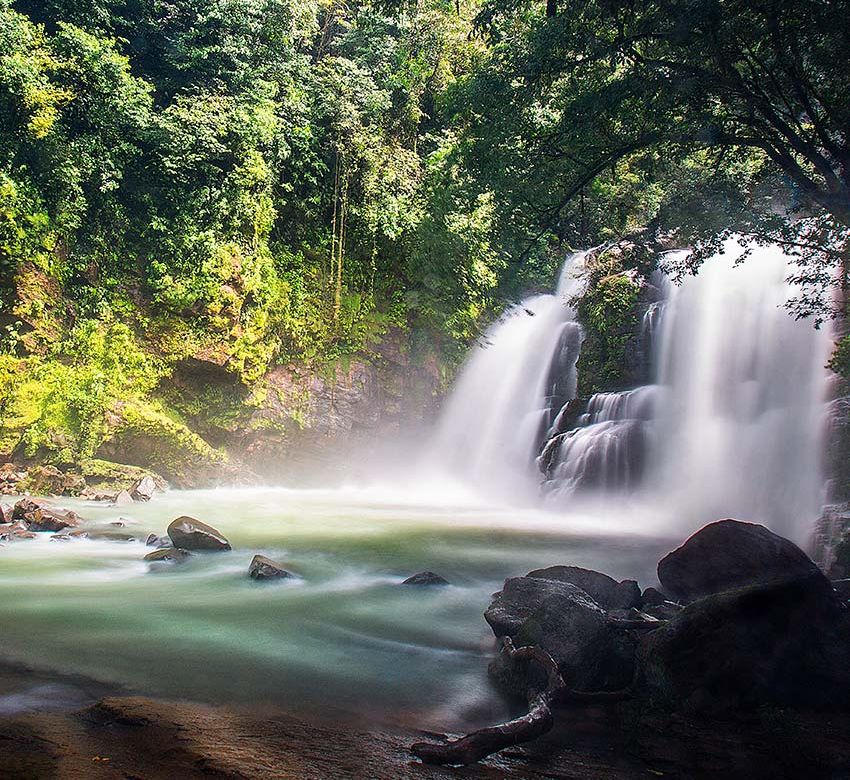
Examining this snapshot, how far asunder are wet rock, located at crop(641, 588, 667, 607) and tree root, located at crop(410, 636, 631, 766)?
75.1 inches

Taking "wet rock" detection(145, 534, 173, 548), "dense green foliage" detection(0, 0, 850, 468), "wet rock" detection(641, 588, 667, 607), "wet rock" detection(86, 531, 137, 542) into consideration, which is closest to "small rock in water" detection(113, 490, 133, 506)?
"dense green foliage" detection(0, 0, 850, 468)

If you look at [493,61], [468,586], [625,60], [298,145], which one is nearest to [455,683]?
[468,586]

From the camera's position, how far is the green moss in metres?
16.4

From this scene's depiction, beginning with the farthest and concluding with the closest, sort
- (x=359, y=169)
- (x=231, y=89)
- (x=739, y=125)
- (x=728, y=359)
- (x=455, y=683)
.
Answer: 1. (x=359, y=169)
2. (x=231, y=89)
3. (x=728, y=359)
4. (x=739, y=125)
5. (x=455, y=683)

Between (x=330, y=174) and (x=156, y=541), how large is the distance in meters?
12.0

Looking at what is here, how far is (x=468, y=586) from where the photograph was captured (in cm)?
764

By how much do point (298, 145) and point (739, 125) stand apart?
1236 centimetres

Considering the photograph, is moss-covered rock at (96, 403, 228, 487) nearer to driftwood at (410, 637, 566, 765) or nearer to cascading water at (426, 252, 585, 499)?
cascading water at (426, 252, 585, 499)

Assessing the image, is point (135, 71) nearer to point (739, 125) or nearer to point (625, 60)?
point (625, 60)

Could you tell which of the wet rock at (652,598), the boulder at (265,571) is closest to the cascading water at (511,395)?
the boulder at (265,571)

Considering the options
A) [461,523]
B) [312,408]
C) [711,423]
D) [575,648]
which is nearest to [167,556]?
[575,648]

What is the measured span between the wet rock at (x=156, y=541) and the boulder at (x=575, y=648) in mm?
5988

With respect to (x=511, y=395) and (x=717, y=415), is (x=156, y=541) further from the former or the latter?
(x=511, y=395)

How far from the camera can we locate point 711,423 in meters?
14.1
